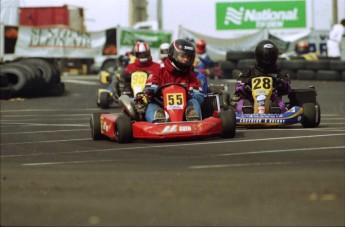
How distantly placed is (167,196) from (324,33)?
25471 mm

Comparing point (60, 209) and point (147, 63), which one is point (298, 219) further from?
point (147, 63)

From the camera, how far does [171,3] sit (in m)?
32.7

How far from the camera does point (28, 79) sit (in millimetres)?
18953

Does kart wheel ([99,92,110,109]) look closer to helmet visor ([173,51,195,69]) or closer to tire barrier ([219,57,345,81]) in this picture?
helmet visor ([173,51,195,69])

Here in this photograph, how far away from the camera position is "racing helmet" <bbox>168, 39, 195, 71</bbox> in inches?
397

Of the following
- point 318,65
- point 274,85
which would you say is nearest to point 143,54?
point 274,85

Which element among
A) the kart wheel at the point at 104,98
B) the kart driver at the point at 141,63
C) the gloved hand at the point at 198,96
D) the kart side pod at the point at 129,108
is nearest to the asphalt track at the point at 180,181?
the kart side pod at the point at 129,108

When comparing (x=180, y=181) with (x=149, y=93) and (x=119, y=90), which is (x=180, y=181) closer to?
(x=149, y=93)

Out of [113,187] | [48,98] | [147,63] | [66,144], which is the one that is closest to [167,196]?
[113,187]

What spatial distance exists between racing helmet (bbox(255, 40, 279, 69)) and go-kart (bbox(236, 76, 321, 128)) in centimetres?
18

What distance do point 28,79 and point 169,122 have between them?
9861 mm

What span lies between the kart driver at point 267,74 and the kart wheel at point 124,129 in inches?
77.2

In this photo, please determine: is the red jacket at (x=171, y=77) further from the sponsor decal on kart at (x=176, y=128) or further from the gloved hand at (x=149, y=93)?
the sponsor decal on kart at (x=176, y=128)

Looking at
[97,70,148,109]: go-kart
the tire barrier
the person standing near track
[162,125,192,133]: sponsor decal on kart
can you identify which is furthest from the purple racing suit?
the person standing near track
